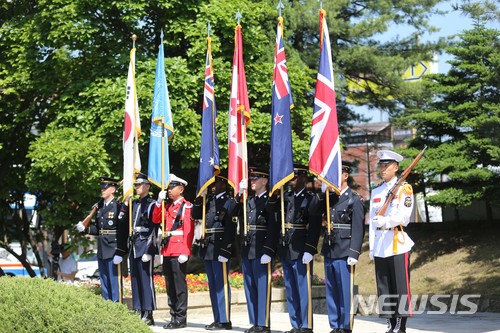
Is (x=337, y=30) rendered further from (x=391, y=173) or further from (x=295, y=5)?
(x=391, y=173)

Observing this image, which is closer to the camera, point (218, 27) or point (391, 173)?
point (391, 173)

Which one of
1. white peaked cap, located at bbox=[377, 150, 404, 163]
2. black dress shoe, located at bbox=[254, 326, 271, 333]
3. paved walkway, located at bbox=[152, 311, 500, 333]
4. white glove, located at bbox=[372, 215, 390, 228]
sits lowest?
paved walkway, located at bbox=[152, 311, 500, 333]

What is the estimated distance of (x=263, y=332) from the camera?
33.8 ft

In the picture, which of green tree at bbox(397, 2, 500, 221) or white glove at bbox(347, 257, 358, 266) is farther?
green tree at bbox(397, 2, 500, 221)

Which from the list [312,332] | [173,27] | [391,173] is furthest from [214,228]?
[173,27]

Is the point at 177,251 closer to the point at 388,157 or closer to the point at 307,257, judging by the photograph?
the point at 307,257

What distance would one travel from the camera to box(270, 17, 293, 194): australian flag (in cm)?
1018

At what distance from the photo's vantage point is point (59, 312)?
725 cm

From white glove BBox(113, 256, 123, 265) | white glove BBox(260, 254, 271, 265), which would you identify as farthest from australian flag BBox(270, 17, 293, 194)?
white glove BBox(113, 256, 123, 265)

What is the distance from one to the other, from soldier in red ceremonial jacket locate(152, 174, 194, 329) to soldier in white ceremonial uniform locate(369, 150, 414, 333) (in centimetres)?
289

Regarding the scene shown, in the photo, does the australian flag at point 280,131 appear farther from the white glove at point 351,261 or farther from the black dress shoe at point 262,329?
the black dress shoe at point 262,329

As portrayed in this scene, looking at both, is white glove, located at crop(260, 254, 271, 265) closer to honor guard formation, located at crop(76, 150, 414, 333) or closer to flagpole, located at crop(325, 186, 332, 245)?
honor guard formation, located at crop(76, 150, 414, 333)

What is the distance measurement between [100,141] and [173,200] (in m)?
7.29

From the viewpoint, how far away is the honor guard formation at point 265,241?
30.2ft
